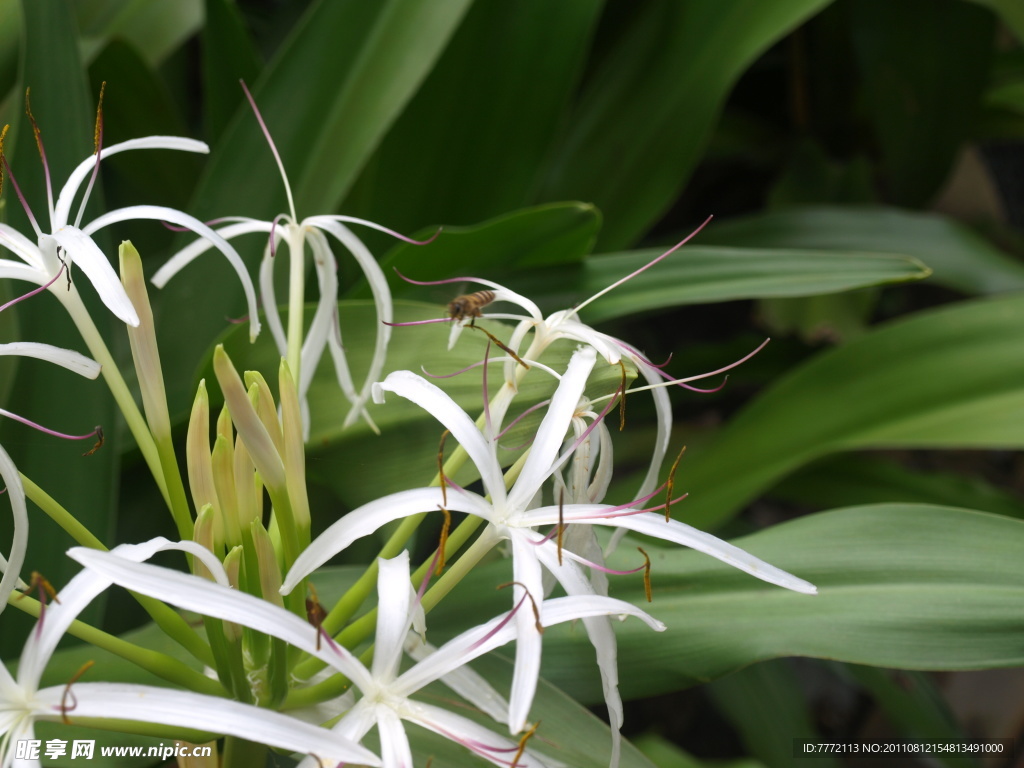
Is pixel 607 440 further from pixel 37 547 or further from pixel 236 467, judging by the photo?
pixel 37 547

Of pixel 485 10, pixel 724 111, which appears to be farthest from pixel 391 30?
pixel 724 111

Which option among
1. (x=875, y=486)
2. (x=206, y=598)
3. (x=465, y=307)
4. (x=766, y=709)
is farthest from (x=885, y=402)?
(x=206, y=598)

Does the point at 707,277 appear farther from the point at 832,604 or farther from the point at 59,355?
the point at 59,355

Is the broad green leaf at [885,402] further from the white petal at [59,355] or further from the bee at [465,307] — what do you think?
the white petal at [59,355]

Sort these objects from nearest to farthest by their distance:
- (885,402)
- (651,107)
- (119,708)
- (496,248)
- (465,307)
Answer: (119,708), (465,307), (496,248), (885,402), (651,107)

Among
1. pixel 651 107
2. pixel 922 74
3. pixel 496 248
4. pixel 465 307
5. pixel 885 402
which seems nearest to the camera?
pixel 465 307

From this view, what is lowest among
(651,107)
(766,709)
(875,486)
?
(766,709)
